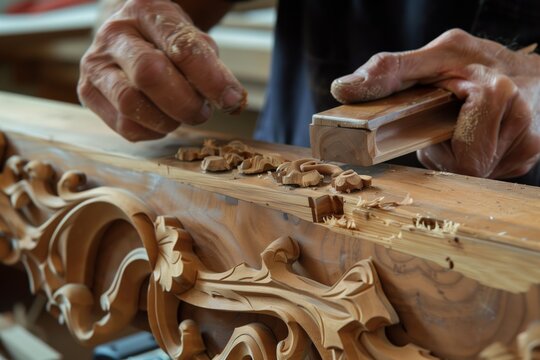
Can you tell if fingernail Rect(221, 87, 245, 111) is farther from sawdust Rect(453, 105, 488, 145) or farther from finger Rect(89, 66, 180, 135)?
sawdust Rect(453, 105, 488, 145)

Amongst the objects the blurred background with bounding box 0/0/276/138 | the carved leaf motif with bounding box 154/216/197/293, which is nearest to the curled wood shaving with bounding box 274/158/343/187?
the carved leaf motif with bounding box 154/216/197/293

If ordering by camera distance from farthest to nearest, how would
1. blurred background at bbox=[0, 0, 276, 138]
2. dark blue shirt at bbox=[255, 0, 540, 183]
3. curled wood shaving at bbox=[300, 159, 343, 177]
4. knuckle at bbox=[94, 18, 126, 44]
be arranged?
1. blurred background at bbox=[0, 0, 276, 138]
2. dark blue shirt at bbox=[255, 0, 540, 183]
3. knuckle at bbox=[94, 18, 126, 44]
4. curled wood shaving at bbox=[300, 159, 343, 177]

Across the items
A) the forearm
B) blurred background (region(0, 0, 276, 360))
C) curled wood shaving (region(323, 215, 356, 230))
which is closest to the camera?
curled wood shaving (region(323, 215, 356, 230))

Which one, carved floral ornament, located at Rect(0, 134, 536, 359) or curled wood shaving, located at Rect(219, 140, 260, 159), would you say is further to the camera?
curled wood shaving, located at Rect(219, 140, 260, 159)

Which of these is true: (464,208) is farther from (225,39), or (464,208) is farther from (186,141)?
(225,39)

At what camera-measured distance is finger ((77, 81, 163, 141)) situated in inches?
37.4

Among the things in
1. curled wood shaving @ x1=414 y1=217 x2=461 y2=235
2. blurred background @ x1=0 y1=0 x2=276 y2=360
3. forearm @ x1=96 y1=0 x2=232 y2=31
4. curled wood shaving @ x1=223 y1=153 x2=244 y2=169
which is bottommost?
blurred background @ x1=0 y1=0 x2=276 y2=360

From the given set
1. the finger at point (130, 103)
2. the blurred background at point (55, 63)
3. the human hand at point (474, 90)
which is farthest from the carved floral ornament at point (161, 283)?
the blurred background at point (55, 63)

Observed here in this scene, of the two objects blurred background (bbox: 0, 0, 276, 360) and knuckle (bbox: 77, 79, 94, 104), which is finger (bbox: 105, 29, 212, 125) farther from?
blurred background (bbox: 0, 0, 276, 360)

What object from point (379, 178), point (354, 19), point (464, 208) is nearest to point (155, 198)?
Result: point (379, 178)

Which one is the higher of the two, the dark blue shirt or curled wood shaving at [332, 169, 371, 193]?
curled wood shaving at [332, 169, 371, 193]

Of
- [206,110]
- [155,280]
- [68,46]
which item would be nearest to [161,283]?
[155,280]

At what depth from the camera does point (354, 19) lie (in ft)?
4.11

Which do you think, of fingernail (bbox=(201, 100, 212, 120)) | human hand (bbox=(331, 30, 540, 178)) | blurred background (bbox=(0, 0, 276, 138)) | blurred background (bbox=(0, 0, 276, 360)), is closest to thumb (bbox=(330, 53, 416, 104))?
human hand (bbox=(331, 30, 540, 178))
